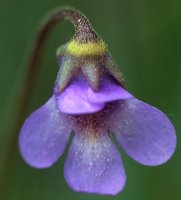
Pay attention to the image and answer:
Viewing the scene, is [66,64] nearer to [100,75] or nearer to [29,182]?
[100,75]

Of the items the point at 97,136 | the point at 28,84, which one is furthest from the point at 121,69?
the point at 97,136

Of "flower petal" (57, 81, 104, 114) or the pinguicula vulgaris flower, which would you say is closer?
"flower petal" (57, 81, 104, 114)

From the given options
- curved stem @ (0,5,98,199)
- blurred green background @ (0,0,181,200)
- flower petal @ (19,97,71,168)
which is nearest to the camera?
flower petal @ (19,97,71,168)

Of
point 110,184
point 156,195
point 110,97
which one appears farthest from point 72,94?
point 156,195

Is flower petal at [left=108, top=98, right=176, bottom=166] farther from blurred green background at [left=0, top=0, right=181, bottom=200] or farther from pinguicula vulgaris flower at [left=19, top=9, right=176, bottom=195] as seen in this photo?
blurred green background at [left=0, top=0, right=181, bottom=200]

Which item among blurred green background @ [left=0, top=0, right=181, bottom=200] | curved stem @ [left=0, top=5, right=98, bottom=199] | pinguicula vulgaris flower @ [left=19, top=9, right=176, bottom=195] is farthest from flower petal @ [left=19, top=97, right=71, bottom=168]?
blurred green background @ [left=0, top=0, right=181, bottom=200]

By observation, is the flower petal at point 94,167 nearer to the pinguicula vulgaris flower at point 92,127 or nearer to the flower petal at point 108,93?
the pinguicula vulgaris flower at point 92,127

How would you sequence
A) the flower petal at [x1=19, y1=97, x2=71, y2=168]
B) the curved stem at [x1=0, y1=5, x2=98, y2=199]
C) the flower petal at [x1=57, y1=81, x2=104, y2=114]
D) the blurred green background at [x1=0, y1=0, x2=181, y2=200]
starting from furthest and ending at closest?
the blurred green background at [x1=0, y1=0, x2=181, y2=200] → the curved stem at [x1=0, y1=5, x2=98, y2=199] → the flower petal at [x1=19, y1=97, x2=71, y2=168] → the flower petal at [x1=57, y1=81, x2=104, y2=114]
